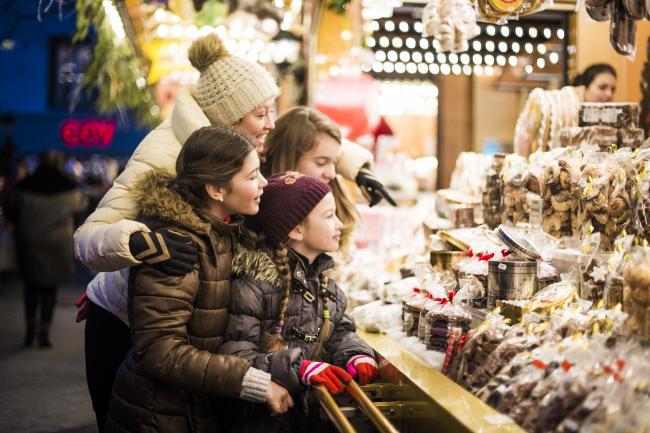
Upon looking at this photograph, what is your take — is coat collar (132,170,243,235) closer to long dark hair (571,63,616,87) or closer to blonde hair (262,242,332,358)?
blonde hair (262,242,332,358)

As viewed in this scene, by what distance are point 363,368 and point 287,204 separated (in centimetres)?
63

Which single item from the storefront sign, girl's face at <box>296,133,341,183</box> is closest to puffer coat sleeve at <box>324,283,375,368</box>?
girl's face at <box>296,133,341,183</box>

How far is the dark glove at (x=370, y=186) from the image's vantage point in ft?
12.2

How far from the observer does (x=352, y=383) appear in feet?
7.50

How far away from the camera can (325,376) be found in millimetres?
2316

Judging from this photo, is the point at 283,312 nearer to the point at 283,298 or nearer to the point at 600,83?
the point at 283,298

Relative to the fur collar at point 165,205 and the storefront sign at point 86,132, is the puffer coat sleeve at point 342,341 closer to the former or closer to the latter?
the fur collar at point 165,205

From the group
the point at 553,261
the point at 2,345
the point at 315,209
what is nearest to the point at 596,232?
the point at 553,261

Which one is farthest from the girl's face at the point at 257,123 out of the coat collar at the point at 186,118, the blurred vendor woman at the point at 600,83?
the blurred vendor woman at the point at 600,83

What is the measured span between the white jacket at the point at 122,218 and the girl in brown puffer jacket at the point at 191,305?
0.08 meters

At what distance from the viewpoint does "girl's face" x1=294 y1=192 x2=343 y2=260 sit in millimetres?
2678

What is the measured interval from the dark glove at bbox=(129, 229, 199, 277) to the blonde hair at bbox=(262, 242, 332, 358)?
335 millimetres

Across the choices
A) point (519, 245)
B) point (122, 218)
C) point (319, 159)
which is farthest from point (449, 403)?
point (319, 159)

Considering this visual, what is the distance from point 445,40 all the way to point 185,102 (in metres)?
1.16
